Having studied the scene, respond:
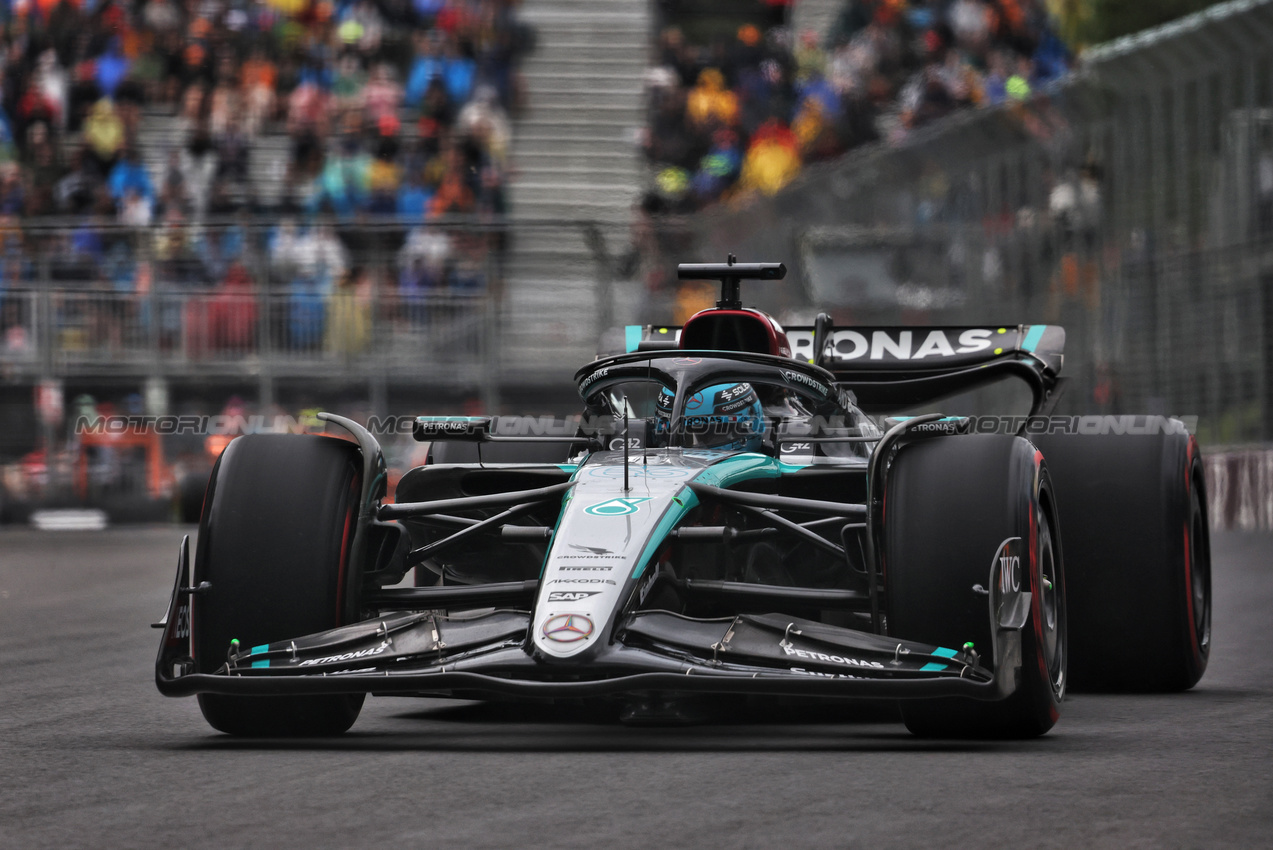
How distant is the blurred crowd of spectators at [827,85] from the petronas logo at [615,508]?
1656 centimetres

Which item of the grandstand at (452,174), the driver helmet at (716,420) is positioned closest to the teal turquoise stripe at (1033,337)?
the driver helmet at (716,420)

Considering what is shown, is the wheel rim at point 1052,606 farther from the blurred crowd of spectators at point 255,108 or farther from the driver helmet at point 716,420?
the blurred crowd of spectators at point 255,108

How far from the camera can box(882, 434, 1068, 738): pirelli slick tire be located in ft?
17.5

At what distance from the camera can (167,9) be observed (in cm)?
2319

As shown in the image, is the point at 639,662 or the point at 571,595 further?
the point at 571,595

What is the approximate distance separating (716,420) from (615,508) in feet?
3.66

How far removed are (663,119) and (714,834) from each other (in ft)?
65.6

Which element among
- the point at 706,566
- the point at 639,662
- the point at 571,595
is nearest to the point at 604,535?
the point at 571,595

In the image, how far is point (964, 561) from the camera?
17.6 ft

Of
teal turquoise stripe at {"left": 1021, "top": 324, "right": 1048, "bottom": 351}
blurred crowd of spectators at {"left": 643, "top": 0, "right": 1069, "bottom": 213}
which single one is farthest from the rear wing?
blurred crowd of spectators at {"left": 643, "top": 0, "right": 1069, "bottom": 213}

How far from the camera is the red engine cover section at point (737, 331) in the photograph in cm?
769

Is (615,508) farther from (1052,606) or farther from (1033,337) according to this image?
(1033,337)

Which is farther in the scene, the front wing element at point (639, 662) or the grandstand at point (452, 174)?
the grandstand at point (452, 174)

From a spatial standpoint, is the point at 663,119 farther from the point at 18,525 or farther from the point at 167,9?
the point at 18,525
